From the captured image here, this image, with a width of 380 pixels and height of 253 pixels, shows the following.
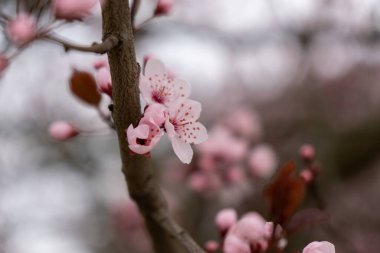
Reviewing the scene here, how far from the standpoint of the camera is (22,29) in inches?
38.3

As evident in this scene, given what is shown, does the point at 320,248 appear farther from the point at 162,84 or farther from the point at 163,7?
the point at 163,7

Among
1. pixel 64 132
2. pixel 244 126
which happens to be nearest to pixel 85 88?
pixel 64 132

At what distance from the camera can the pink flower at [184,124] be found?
120 cm

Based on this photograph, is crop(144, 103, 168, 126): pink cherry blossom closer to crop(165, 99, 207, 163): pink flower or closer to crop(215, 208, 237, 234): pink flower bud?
crop(165, 99, 207, 163): pink flower

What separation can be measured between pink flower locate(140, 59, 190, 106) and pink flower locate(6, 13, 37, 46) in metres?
0.29

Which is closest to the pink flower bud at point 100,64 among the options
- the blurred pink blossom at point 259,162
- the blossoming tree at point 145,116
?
the blossoming tree at point 145,116

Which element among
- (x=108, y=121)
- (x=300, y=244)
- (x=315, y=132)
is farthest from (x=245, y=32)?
(x=108, y=121)

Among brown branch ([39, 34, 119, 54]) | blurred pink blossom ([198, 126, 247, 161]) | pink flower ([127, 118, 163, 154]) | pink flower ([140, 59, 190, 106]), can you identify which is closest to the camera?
brown branch ([39, 34, 119, 54])

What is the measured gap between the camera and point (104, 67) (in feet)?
4.32

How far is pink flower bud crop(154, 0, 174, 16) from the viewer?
149 cm

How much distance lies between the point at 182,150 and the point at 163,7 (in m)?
0.48

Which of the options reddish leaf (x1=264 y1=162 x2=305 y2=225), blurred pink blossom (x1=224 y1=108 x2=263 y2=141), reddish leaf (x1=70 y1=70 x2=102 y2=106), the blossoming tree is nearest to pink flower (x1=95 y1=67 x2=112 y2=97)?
the blossoming tree

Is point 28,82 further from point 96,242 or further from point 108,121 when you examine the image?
point 108,121

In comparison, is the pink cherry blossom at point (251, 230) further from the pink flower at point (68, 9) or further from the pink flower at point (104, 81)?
the pink flower at point (68, 9)
